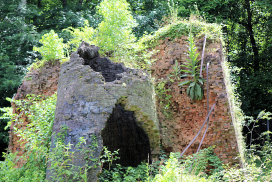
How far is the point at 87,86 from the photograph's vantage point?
199 inches

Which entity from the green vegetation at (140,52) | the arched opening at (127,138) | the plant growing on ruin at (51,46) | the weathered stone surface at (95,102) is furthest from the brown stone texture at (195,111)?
the plant growing on ruin at (51,46)

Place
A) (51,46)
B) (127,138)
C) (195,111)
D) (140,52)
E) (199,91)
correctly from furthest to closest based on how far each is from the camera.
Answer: (51,46)
(140,52)
(195,111)
(199,91)
(127,138)

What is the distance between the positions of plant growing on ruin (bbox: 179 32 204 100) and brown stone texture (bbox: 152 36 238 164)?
15 centimetres

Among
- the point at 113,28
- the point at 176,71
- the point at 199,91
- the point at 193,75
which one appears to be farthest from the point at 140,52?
the point at 199,91

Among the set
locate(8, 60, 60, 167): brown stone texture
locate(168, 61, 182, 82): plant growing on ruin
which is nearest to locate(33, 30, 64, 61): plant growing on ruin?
locate(8, 60, 60, 167): brown stone texture

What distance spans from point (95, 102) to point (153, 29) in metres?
9.16

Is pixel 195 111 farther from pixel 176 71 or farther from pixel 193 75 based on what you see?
pixel 176 71

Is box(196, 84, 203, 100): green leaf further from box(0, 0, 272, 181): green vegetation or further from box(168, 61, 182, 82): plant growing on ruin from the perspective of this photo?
box(168, 61, 182, 82): plant growing on ruin

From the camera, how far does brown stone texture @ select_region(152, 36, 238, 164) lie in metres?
6.37

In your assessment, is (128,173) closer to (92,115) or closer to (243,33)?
(92,115)

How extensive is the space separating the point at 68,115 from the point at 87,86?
62cm

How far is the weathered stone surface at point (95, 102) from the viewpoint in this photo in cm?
479

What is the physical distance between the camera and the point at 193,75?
270 inches

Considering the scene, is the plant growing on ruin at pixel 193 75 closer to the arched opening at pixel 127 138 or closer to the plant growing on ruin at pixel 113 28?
the arched opening at pixel 127 138
